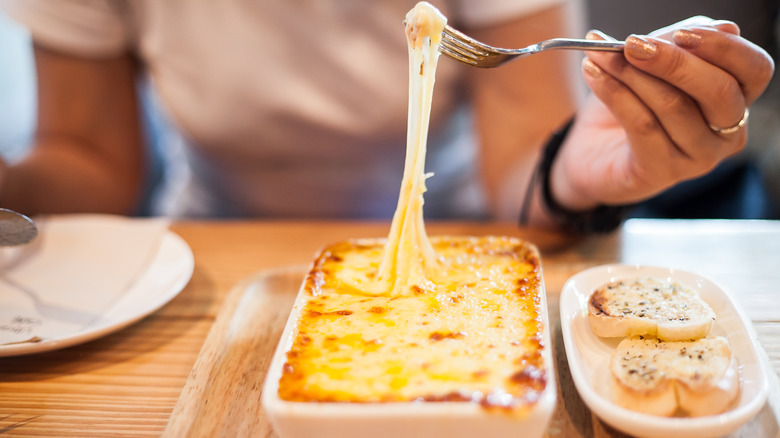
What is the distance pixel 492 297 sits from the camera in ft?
2.80

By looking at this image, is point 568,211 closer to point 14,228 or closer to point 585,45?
point 585,45

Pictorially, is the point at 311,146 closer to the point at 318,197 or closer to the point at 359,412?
the point at 318,197

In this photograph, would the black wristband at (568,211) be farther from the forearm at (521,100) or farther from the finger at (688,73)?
the finger at (688,73)

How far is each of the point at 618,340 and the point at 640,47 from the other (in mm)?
416

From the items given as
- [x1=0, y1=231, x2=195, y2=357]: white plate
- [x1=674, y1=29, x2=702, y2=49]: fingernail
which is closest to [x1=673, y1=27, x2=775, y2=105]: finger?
[x1=674, y1=29, x2=702, y2=49]: fingernail

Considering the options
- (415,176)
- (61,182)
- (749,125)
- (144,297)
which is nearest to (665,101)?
(415,176)

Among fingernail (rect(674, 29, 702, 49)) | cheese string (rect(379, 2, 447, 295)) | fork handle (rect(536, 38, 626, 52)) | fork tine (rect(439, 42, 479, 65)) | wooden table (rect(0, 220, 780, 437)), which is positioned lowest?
wooden table (rect(0, 220, 780, 437))

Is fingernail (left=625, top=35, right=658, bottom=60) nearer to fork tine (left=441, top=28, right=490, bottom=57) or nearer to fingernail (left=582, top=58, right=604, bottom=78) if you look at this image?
fingernail (left=582, top=58, right=604, bottom=78)

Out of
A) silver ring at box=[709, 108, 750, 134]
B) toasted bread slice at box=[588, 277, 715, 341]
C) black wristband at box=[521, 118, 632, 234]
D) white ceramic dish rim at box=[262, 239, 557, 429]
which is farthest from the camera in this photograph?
black wristband at box=[521, 118, 632, 234]

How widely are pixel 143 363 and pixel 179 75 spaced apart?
93 cm

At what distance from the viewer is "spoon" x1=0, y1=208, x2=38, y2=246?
96cm

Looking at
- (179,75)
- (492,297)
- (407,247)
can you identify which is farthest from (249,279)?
(179,75)

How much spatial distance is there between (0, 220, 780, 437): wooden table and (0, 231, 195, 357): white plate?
0.04 m

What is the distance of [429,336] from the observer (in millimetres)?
759
